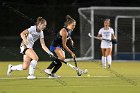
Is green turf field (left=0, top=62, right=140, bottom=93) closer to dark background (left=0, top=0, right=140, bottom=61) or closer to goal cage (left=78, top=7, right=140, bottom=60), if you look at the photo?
goal cage (left=78, top=7, right=140, bottom=60)

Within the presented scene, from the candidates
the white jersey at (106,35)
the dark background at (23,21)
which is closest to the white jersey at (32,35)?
the white jersey at (106,35)

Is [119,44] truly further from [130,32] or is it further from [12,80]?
[12,80]

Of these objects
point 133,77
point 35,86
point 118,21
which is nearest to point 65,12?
point 118,21

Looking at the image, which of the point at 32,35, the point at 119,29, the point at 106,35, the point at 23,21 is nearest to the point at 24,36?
the point at 32,35

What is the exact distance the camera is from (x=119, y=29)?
25.6 m

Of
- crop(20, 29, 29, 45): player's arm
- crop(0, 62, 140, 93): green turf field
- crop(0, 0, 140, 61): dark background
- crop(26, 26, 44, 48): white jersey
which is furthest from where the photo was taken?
crop(0, 0, 140, 61): dark background

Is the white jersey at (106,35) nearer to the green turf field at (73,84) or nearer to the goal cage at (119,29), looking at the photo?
the green turf field at (73,84)

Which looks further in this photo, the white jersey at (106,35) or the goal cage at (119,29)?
the goal cage at (119,29)

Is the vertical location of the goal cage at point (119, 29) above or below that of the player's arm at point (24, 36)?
below

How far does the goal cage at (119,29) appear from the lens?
992 inches

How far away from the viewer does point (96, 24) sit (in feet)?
82.0

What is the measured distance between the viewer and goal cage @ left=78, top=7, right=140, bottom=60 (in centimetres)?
2519

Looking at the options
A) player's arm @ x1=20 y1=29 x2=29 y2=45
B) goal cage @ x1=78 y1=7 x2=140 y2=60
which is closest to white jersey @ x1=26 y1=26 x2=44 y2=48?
player's arm @ x1=20 y1=29 x2=29 y2=45

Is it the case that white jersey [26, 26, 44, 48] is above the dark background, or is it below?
above
